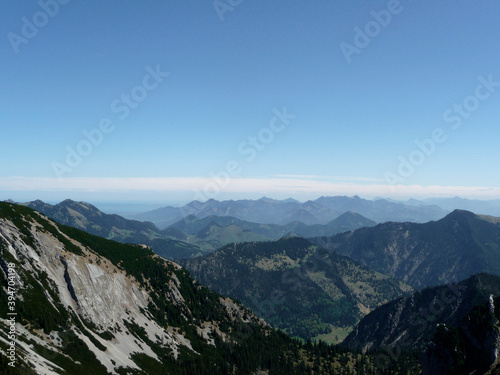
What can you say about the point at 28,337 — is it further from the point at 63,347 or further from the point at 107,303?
the point at 107,303

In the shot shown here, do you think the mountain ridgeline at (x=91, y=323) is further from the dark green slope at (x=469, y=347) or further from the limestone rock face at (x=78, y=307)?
the dark green slope at (x=469, y=347)

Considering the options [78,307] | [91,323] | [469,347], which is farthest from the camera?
[469,347]

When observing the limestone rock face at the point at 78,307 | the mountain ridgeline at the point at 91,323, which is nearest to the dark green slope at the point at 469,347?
the mountain ridgeline at the point at 91,323

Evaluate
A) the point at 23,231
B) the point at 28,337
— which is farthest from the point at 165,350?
the point at 23,231

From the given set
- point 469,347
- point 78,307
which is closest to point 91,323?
point 78,307

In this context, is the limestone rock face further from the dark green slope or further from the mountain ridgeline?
the dark green slope

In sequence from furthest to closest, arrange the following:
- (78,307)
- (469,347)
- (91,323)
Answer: (469,347) < (78,307) < (91,323)

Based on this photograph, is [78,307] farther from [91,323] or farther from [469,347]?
[469,347]

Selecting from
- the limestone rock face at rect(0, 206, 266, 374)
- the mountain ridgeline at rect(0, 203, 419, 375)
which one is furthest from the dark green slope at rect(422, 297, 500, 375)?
the limestone rock face at rect(0, 206, 266, 374)

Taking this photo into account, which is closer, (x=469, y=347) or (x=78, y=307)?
(x=78, y=307)
